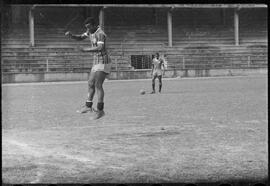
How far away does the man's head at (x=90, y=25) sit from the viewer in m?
2.75

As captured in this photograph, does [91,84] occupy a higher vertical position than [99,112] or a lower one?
higher

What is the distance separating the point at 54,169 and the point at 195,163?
156 cm

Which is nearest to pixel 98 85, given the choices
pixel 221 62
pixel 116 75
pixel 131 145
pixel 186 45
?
pixel 116 75

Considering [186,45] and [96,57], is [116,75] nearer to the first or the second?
[96,57]

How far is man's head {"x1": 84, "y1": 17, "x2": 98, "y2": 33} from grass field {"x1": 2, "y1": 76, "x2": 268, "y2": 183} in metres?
0.58

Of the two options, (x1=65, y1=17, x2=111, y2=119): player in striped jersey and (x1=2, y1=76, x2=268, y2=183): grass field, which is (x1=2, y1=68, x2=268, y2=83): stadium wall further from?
(x1=65, y1=17, x2=111, y2=119): player in striped jersey

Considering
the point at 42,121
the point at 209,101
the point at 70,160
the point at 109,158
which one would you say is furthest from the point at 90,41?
the point at 209,101

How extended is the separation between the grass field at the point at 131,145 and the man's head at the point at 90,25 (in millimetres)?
578

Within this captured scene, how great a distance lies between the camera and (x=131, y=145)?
7.09m

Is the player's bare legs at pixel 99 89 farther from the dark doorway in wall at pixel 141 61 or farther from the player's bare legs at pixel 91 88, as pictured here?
the dark doorway in wall at pixel 141 61

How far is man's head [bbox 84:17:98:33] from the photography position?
2754 mm

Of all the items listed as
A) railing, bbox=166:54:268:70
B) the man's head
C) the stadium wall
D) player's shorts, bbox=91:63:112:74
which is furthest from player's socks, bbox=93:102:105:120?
railing, bbox=166:54:268:70

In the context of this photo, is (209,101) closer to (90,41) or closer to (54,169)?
(54,169)

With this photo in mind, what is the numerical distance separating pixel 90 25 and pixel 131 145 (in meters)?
4.44
